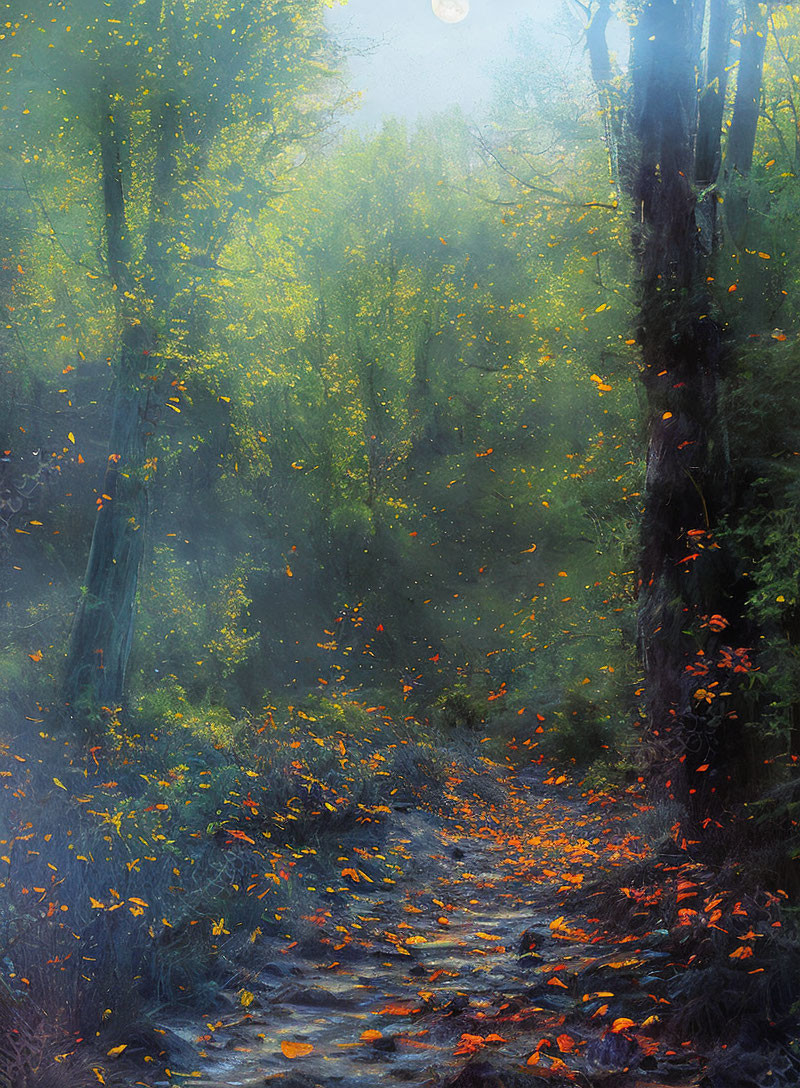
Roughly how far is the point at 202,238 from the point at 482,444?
35.9 ft

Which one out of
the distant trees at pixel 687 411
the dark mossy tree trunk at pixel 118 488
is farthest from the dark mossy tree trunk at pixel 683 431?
the dark mossy tree trunk at pixel 118 488

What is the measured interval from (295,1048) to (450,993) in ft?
3.47

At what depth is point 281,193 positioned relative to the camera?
37.6 feet

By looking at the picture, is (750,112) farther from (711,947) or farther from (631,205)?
(711,947)

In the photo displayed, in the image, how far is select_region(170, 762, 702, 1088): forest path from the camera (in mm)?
3596

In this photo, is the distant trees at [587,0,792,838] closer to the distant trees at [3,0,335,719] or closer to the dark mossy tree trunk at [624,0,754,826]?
the dark mossy tree trunk at [624,0,754,826]

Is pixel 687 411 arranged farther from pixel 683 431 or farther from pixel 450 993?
pixel 450 993

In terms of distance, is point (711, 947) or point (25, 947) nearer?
point (25, 947)

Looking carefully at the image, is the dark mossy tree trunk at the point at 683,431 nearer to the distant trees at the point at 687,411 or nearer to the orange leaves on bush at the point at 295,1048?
the distant trees at the point at 687,411

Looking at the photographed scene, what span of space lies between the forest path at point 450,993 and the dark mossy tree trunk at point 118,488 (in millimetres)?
4120

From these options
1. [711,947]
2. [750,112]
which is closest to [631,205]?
[750,112]

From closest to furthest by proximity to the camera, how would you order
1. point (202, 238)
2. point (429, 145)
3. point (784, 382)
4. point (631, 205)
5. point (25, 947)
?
point (25, 947) < point (784, 382) < point (631, 205) < point (202, 238) < point (429, 145)

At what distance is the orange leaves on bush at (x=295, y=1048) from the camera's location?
154 inches

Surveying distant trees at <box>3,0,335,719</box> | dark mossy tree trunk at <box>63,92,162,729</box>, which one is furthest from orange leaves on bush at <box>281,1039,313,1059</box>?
dark mossy tree trunk at <box>63,92,162,729</box>
